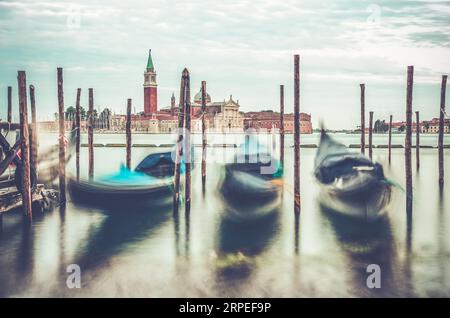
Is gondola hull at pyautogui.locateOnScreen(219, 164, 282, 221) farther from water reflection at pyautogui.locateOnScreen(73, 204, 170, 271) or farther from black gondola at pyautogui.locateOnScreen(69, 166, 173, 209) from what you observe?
black gondola at pyautogui.locateOnScreen(69, 166, 173, 209)

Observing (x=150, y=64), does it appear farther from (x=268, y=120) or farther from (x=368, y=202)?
(x=368, y=202)

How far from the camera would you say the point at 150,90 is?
89.1 metres

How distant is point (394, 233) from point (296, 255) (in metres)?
2.47

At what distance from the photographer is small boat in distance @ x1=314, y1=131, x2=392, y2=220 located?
1066 cm

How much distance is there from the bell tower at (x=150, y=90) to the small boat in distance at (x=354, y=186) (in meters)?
78.7

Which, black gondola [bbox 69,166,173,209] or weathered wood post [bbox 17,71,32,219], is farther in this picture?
black gondola [bbox 69,166,173,209]

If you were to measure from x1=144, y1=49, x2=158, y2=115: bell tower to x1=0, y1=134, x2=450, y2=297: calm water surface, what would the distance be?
3093 inches

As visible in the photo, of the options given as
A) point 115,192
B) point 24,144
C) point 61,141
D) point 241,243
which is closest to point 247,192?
point 241,243

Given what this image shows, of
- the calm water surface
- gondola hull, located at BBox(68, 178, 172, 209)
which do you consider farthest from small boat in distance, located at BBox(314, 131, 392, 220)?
gondola hull, located at BBox(68, 178, 172, 209)

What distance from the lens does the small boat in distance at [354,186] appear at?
420 inches

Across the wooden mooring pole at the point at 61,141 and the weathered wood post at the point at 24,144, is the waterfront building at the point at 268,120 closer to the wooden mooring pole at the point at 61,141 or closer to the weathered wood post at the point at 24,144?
the wooden mooring pole at the point at 61,141

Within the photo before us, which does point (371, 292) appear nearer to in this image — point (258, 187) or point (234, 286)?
point (234, 286)

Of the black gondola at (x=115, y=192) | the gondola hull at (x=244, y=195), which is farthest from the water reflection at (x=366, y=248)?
the black gondola at (x=115, y=192)

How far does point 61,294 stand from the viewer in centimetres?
652
